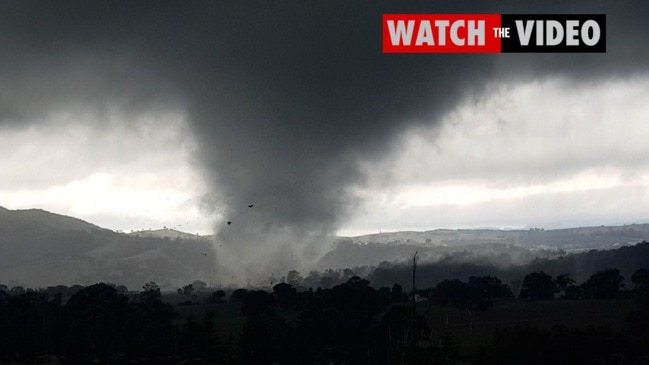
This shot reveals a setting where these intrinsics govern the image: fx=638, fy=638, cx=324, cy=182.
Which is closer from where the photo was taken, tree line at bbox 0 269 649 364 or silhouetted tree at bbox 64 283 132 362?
tree line at bbox 0 269 649 364

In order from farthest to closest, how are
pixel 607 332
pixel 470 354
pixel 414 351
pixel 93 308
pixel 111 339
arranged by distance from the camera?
pixel 93 308 < pixel 111 339 < pixel 470 354 < pixel 607 332 < pixel 414 351

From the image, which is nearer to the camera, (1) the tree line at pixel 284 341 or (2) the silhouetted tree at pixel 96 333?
(1) the tree line at pixel 284 341

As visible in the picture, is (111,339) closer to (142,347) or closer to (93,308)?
(142,347)

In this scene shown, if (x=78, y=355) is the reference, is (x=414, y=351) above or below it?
above

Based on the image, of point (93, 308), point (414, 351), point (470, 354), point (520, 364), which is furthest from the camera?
point (93, 308)

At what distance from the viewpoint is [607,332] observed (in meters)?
146

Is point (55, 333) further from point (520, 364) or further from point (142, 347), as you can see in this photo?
point (520, 364)

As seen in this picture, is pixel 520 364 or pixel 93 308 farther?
pixel 93 308

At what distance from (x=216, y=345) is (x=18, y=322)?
6280 cm

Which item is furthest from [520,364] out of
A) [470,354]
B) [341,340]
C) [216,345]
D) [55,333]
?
[55,333]

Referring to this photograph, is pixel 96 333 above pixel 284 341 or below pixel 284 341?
below

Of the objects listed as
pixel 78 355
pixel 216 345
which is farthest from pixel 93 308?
pixel 216 345

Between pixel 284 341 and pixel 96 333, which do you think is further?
pixel 96 333

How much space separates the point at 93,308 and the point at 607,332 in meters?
147
